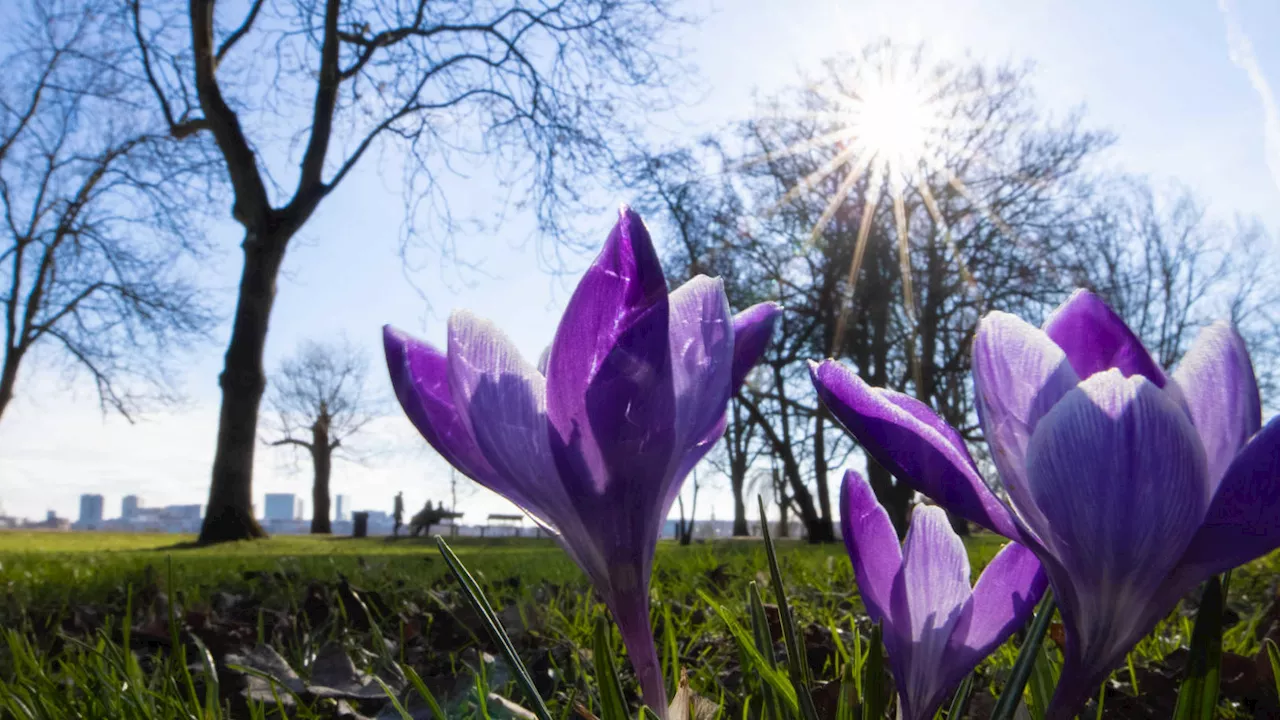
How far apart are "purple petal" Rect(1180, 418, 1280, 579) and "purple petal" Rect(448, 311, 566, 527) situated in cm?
40

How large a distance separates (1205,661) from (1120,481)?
20cm

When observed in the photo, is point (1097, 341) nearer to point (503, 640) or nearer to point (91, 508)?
point (503, 640)

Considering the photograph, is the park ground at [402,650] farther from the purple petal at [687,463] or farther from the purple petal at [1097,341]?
the purple petal at [1097,341]

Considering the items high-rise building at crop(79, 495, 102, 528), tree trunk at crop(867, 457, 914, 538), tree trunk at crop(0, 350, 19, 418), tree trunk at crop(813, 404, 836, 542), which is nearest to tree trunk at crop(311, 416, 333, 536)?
tree trunk at crop(0, 350, 19, 418)

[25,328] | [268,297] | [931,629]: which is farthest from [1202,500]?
[25,328]

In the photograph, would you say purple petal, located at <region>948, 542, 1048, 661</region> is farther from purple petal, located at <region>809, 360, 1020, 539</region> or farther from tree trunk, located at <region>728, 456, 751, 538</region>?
tree trunk, located at <region>728, 456, 751, 538</region>

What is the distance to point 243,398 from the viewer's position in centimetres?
1420

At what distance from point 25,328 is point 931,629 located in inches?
1063

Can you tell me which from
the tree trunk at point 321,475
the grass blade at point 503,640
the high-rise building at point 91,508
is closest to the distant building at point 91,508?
the high-rise building at point 91,508

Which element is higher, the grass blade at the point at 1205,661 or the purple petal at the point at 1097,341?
the purple petal at the point at 1097,341

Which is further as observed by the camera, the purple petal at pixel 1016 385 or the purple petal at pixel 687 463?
the purple petal at pixel 687 463

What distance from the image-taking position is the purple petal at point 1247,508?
485 mm

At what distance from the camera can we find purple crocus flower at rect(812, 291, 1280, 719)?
1.62ft

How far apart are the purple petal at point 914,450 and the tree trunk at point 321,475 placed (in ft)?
119
